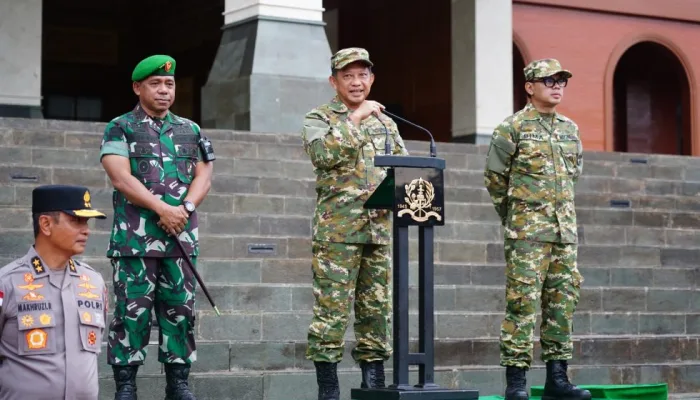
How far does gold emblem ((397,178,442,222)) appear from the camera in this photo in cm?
709

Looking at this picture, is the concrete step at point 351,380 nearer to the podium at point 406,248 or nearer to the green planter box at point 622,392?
the green planter box at point 622,392

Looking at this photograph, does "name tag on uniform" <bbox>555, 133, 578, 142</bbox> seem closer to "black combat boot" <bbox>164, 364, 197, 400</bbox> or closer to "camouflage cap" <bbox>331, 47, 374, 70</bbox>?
"camouflage cap" <bbox>331, 47, 374, 70</bbox>

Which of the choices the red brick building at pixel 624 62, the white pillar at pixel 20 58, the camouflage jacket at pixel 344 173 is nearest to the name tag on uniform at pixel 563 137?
the camouflage jacket at pixel 344 173

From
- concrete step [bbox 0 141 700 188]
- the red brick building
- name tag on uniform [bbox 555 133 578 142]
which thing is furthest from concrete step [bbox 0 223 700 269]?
the red brick building

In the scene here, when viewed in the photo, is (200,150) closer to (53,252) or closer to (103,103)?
(53,252)

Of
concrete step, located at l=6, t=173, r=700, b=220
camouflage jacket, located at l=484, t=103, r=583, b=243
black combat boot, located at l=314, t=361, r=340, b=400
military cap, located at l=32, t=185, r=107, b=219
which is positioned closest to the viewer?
military cap, located at l=32, t=185, r=107, b=219

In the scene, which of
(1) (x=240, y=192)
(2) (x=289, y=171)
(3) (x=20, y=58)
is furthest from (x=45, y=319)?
(3) (x=20, y=58)

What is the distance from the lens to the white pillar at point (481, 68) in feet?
55.2

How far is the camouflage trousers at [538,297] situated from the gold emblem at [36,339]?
3487 mm

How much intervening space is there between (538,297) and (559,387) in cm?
54

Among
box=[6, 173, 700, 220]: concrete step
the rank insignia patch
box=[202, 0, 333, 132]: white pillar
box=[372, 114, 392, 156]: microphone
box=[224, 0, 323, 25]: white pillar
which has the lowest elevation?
the rank insignia patch

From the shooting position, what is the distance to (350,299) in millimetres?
7414

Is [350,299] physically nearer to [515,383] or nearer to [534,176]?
[515,383]

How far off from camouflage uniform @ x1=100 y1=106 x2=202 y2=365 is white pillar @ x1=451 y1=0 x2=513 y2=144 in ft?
31.8
